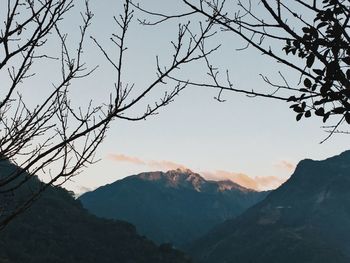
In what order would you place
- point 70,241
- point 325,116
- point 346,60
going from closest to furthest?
1. point 346,60
2. point 325,116
3. point 70,241

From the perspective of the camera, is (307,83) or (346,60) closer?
(346,60)

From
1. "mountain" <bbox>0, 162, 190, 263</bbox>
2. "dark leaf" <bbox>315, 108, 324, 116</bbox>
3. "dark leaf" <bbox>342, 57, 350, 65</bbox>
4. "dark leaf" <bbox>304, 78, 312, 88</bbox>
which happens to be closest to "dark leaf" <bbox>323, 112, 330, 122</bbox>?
"dark leaf" <bbox>315, 108, 324, 116</bbox>

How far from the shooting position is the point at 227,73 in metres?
4.25

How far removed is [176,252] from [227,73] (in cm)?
9643

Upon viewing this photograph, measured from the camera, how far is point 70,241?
95688 millimetres

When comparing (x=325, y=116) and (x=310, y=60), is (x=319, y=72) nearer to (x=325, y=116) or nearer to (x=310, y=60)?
(x=310, y=60)

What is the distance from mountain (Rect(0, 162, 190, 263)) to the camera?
83.1 m

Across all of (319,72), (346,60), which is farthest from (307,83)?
(346,60)

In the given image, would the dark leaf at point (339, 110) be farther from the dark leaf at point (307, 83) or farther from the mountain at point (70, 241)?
the mountain at point (70, 241)

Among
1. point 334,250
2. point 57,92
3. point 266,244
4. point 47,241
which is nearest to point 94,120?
point 57,92

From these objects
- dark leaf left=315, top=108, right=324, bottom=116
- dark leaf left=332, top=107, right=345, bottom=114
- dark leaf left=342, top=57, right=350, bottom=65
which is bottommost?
dark leaf left=332, top=107, right=345, bottom=114

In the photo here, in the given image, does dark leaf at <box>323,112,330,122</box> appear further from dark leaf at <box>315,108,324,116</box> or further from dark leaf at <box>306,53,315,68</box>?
dark leaf at <box>306,53,315,68</box>

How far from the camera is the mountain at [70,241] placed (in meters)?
83.1

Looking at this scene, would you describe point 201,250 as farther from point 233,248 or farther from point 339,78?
point 339,78
